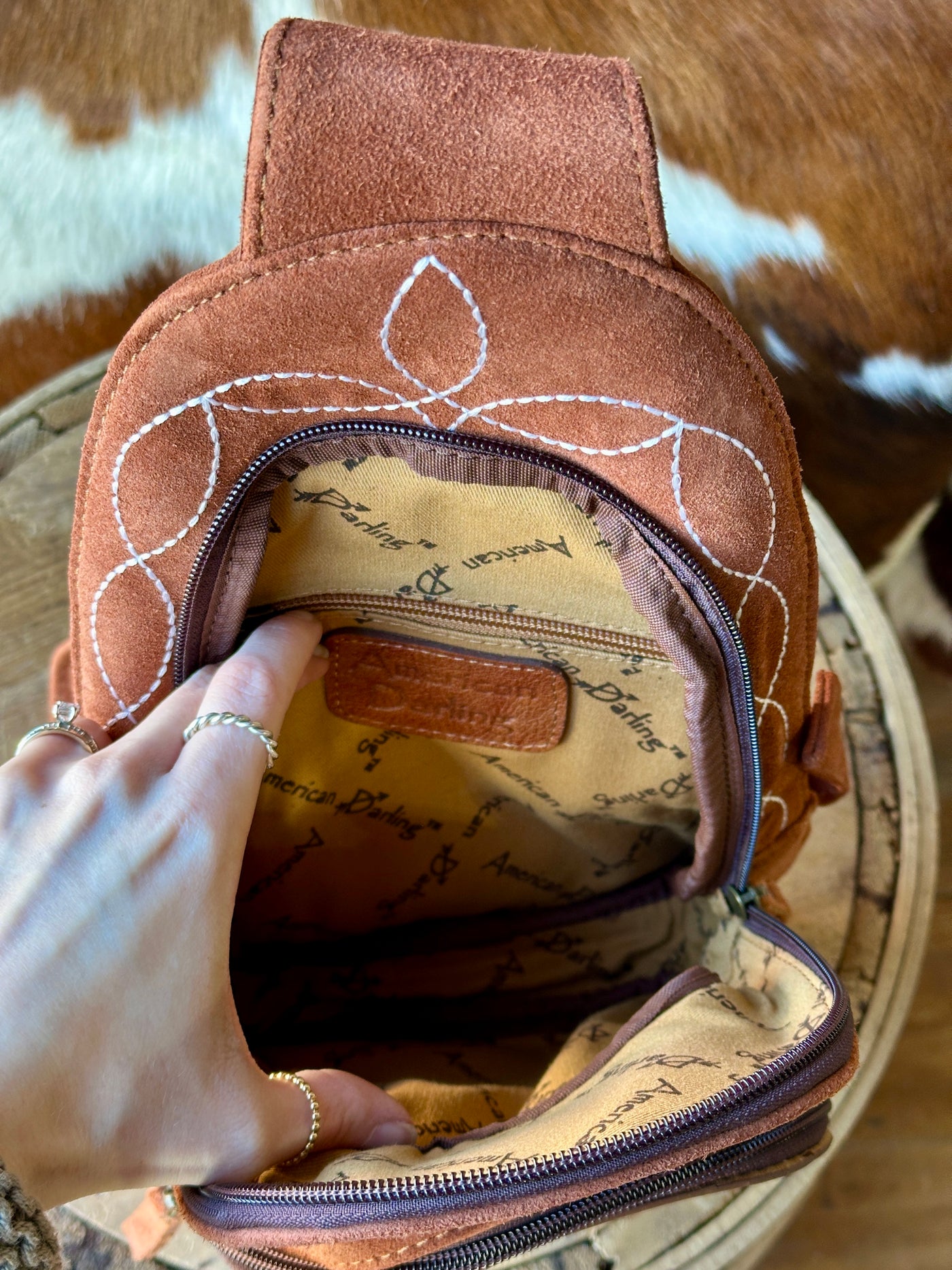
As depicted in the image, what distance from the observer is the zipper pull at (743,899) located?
0.51 meters

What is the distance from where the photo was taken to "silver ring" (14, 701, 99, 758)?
428mm

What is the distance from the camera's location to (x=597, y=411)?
1.12ft

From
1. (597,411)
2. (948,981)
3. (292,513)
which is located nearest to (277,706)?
(292,513)

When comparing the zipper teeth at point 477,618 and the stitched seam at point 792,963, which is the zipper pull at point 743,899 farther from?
the zipper teeth at point 477,618

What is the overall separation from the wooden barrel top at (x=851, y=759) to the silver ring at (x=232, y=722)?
378 millimetres

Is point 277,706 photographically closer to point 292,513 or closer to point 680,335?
point 292,513

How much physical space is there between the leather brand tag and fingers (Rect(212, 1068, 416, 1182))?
0.18 metres

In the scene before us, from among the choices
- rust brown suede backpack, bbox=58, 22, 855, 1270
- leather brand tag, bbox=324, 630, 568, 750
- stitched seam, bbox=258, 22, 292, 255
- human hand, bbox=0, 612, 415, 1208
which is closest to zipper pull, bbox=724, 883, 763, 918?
rust brown suede backpack, bbox=58, 22, 855, 1270

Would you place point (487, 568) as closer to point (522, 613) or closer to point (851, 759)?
point (522, 613)

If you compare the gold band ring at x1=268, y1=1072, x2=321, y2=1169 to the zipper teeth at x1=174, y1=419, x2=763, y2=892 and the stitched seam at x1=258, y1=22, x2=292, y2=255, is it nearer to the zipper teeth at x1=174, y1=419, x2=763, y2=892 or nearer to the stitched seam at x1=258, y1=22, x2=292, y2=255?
the zipper teeth at x1=174, y1=419, x2=763, y2=892

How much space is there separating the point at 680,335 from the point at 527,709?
22 centimetres

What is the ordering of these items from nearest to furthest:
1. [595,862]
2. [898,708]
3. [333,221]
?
[333,221]
[595,862]
[898,708]

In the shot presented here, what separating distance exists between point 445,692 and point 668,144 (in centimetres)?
47

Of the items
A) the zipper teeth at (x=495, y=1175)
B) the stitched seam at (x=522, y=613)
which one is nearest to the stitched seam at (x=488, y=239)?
the stitched seam at (x=522, y=613)
